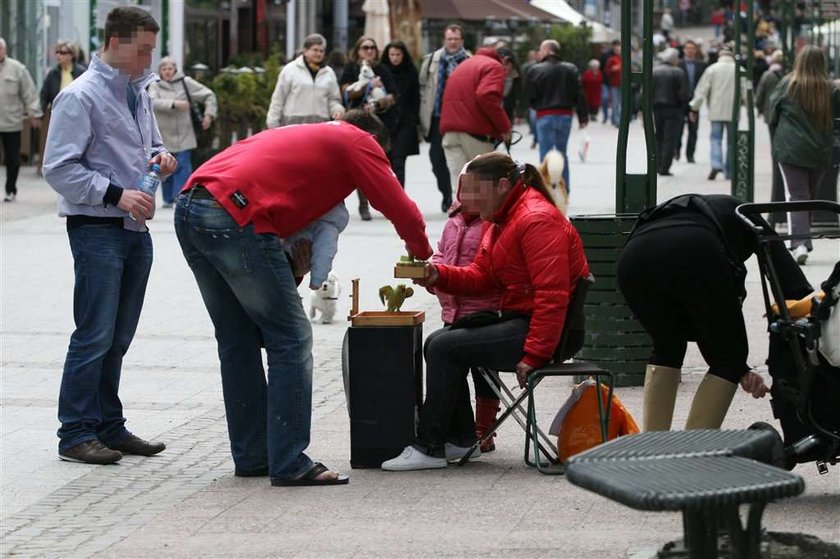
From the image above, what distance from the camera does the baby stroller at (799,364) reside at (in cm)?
601

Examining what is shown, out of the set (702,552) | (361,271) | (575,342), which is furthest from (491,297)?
(361,271)

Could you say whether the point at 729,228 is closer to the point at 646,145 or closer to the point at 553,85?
the point at 646,145

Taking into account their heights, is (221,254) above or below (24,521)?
above

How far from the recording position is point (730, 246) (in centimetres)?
634

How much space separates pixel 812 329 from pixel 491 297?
63.2 inches

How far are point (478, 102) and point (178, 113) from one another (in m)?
3.97

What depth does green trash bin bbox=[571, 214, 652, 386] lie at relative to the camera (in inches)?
344

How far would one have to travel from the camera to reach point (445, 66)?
18.0m

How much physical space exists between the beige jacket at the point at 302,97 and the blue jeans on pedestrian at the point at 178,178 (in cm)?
174

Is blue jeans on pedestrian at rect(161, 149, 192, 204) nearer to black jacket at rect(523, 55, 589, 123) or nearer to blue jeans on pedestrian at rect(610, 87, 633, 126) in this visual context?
black jacket at rect(523, 55, 589, 123)

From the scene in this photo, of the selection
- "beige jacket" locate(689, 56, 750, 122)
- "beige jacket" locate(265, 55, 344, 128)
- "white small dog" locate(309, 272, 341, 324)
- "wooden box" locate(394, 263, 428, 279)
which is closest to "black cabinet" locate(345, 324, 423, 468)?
"wooden box" locate(394, 263, 428, 279)

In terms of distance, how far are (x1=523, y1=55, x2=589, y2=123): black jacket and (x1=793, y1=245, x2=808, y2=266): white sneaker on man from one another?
6.23 metres

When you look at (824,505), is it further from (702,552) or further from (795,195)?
(795,195)

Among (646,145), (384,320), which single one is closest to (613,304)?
(646,145)
